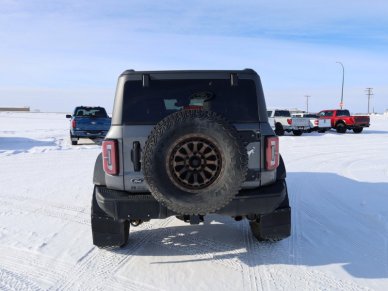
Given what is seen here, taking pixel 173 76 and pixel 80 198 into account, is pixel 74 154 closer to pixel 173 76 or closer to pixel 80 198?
pixel 80 198

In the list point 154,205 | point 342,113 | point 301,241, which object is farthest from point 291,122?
point 154,205

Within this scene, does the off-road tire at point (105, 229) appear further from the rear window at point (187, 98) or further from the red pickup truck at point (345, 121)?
the red pickup truck at point (345, 121)

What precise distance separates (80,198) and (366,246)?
4806 mm

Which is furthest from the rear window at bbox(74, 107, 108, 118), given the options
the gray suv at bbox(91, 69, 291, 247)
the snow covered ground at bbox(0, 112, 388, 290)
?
the gray suv at bbox(91, 69, 291, 247)

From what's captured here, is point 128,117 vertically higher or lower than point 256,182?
higher

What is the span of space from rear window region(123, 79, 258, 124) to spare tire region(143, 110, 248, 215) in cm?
59

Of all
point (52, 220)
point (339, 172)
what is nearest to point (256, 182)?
point (52, 220)

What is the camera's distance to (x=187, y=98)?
4.35m

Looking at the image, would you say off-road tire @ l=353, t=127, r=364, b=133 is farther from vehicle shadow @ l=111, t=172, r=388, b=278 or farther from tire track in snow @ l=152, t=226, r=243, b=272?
tire track in snow @ l=152, t=226, r=243, b=272

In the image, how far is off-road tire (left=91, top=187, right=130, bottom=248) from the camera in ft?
14.1

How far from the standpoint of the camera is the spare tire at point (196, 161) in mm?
3598

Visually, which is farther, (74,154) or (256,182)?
(74,154)

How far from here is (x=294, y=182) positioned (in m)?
8.55

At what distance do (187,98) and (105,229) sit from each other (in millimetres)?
1714
